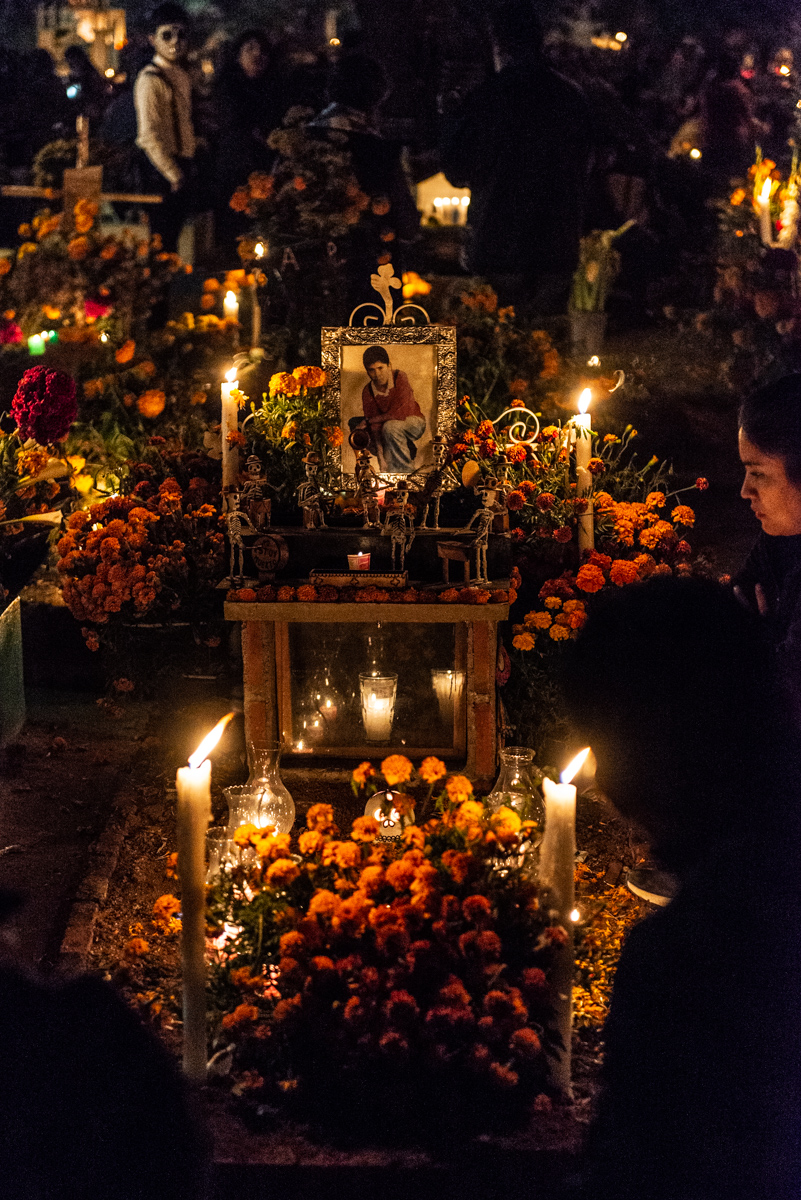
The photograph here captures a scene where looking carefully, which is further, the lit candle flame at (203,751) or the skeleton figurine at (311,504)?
the skeleton figurine at (311,504)

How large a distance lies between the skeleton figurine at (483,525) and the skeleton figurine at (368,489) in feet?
1.07

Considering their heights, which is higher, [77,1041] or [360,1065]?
[77,1041]

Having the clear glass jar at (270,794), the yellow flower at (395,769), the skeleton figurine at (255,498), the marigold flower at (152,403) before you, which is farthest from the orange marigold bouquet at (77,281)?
the yellow flower at (395,769)

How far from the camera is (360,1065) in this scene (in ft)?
6.79

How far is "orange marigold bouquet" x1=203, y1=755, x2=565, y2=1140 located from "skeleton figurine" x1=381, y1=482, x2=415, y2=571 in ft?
4.62

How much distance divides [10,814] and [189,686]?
2.51ft

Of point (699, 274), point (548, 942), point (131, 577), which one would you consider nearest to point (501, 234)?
point (699, 274)

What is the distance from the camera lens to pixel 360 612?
356 centimetres

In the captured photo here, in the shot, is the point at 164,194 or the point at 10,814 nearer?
the point at 10,814

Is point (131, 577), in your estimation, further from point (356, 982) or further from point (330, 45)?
point (330, 45)

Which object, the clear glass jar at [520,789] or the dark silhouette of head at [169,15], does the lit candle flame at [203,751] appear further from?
the dark silhouette of head at [169,15]

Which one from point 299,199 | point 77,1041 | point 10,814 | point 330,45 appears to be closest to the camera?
point 77,1041

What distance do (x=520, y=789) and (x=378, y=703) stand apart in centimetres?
74

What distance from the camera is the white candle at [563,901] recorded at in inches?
83.9
